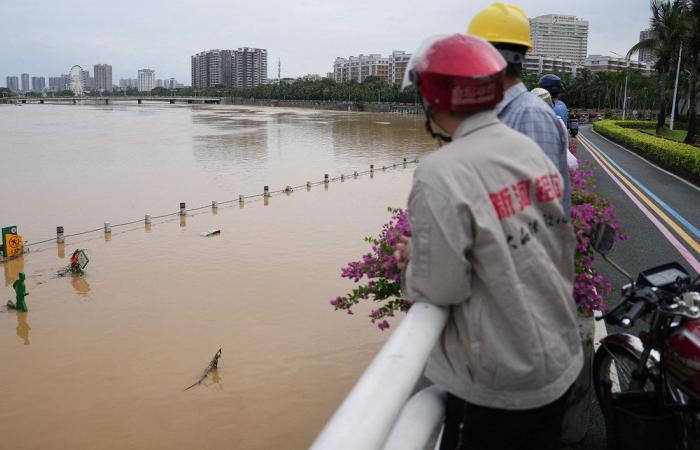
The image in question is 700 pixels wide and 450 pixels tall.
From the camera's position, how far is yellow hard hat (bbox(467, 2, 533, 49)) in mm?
2715

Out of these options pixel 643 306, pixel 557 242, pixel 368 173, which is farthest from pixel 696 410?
pixel 368 173

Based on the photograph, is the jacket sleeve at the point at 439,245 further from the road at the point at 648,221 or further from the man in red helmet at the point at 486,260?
the road at the point at 648,221

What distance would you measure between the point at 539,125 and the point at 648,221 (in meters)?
8.24

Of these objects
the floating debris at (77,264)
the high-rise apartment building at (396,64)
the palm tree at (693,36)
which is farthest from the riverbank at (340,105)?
the floating debris at (77,264)

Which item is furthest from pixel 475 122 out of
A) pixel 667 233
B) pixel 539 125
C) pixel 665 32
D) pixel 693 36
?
pixel 665 32

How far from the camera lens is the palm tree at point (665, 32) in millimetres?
31078

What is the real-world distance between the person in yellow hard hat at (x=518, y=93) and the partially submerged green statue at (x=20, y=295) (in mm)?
10803

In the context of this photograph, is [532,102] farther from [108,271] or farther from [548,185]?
[108,271]

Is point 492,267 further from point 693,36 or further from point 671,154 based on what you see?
point 693,36

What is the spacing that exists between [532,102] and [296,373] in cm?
687

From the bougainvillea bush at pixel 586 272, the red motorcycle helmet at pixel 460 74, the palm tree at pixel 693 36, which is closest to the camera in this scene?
the red motorcycle helmet at pixel 460 74

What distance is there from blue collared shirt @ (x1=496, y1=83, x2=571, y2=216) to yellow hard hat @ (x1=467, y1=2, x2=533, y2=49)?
271mm

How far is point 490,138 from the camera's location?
1559 mm

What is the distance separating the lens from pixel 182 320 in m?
10.9
